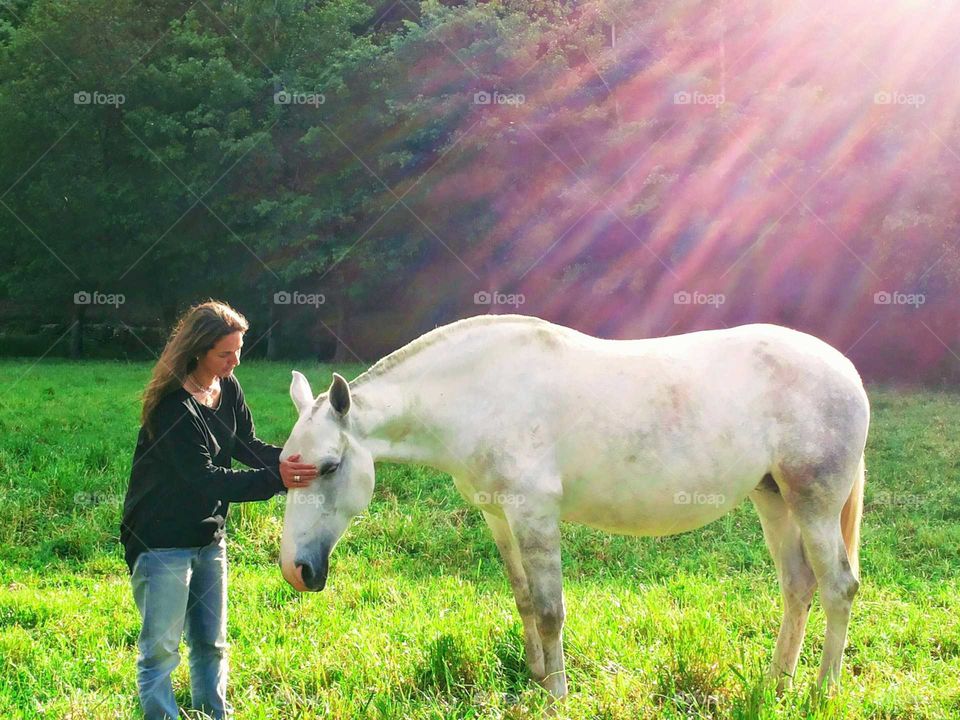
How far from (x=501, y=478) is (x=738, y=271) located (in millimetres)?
14445

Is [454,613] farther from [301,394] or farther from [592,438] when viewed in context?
[301,394]

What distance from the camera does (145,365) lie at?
1983cm

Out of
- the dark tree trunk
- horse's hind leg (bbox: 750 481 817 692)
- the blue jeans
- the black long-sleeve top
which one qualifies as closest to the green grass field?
horse's hind leg (bbox: 750 481 817 692)

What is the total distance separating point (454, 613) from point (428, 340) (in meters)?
1.80

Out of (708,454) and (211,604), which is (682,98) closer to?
(708,454)

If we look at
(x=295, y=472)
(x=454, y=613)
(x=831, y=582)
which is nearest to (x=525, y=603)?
(x=454, y=613)

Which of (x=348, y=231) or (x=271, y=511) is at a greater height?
(x=348, y=231)

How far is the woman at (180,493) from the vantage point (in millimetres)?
3604

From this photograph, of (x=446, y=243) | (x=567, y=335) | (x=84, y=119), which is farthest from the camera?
(x=84, y=119)

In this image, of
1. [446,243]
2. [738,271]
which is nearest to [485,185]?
[446,243]

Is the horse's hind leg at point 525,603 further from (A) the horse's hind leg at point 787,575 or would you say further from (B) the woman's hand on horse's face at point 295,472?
(A) the horse's hind leg at point 787,575

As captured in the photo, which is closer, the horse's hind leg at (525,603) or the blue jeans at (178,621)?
the blue jeans at (178,621)

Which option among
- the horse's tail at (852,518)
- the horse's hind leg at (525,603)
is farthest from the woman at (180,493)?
the horse's tail at (852,518)

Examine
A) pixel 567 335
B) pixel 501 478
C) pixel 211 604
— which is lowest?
pixel 211 604
